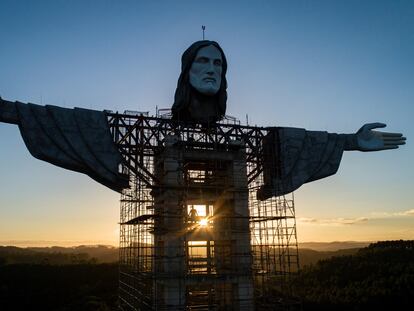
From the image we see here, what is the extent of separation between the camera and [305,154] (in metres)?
21.2

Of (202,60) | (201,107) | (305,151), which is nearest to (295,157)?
(305,151)

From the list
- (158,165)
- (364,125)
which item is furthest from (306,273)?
(158,165)

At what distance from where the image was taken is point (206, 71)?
1972 centimetres

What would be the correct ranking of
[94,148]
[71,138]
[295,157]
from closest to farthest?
[71,138]
[94,148]
[295,157]

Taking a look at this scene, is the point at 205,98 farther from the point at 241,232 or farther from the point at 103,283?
the point at 103,283

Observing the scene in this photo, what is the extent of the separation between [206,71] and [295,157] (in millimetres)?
6141

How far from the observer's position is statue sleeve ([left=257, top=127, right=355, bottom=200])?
66.6ft

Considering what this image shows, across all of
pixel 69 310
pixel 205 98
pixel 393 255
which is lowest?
pixel 69 310

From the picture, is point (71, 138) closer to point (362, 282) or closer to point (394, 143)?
point (394, 143)

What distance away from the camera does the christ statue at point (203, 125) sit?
55.5 ft

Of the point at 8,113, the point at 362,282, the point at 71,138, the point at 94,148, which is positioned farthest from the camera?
the point at 362,282

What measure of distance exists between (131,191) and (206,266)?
478 cm

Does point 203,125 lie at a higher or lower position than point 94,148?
higher

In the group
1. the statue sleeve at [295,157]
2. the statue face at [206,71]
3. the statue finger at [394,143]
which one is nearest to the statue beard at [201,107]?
the statue face at [206,71]
